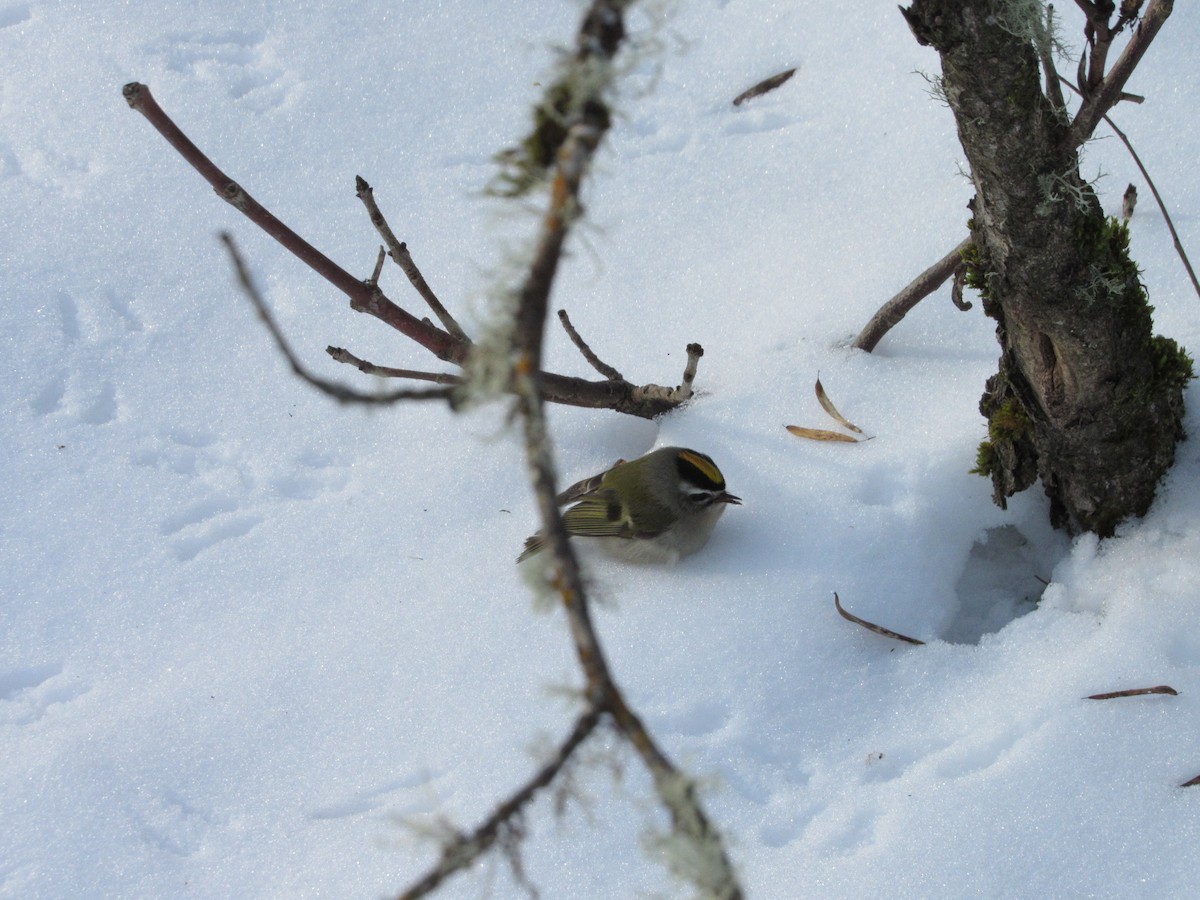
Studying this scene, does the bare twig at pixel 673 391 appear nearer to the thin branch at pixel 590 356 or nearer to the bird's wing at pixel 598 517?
the thin branch at pixel 590 356

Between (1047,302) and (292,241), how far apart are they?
6.96 ft

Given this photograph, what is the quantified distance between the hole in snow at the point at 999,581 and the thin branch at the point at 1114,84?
1.27 meters

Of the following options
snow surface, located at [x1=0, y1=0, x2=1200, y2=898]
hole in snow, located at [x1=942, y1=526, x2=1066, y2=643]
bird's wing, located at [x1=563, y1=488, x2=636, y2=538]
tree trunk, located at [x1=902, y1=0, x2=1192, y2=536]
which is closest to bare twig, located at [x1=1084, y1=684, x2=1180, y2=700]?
snow surface, located at [x1=0, y1=0, x2=1200, y2=898]

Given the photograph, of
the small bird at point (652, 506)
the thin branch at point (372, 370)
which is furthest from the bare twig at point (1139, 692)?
the thin branch at point (372, 370)

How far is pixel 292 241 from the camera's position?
311cm

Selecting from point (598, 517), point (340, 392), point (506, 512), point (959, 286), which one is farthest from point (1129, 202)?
point (340, 392)

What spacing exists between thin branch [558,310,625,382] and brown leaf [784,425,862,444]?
64 centimetres

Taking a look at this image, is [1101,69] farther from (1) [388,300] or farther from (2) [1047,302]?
(1) [388,300]

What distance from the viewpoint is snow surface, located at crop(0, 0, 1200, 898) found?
2.61m

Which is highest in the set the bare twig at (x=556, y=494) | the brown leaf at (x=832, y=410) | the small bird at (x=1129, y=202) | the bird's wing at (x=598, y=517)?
the bare twig at (x=556, y=494)

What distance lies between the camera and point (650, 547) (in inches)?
138

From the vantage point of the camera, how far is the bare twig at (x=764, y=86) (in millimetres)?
4734

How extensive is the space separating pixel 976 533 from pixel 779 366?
0.92 meters

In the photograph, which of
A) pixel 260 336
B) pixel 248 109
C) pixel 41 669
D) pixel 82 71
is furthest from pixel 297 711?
pixel 82 71
